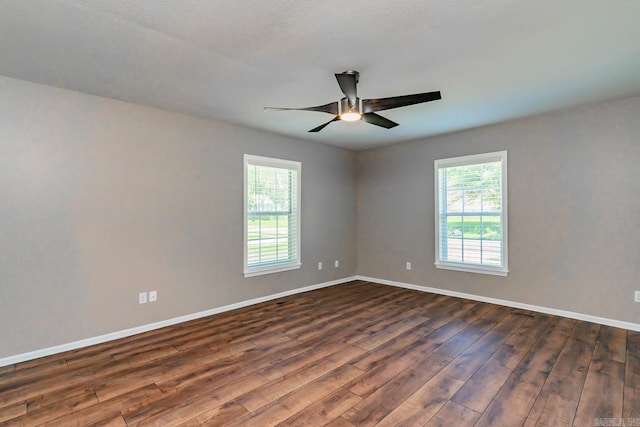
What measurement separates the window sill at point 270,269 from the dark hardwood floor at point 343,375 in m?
0.82

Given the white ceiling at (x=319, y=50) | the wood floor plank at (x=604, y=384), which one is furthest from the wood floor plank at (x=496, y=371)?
the white ceiling at (x=319, y=50)

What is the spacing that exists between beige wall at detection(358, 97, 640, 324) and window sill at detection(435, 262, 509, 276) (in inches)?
2.9

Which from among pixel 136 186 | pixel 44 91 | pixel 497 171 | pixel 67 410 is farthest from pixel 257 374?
pixel 497 171

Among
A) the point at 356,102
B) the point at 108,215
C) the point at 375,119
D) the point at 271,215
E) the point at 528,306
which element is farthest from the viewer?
the point at 271,215

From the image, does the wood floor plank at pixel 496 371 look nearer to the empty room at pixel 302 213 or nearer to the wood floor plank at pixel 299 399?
the empty room at pixel 302 213

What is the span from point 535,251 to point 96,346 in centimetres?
530

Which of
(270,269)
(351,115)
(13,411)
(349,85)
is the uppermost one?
(349,85)

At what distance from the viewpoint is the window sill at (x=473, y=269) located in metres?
4.48

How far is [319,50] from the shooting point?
2430 millimetres

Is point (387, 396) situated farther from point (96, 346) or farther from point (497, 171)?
point (497, 171)

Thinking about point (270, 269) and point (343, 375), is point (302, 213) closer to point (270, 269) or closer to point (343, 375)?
point (270, 269)

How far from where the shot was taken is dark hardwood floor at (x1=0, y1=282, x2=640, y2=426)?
2.06 meters

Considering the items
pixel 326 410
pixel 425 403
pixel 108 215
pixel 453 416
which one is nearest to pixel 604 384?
pixel 453 416

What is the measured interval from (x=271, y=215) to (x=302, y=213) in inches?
24.6
